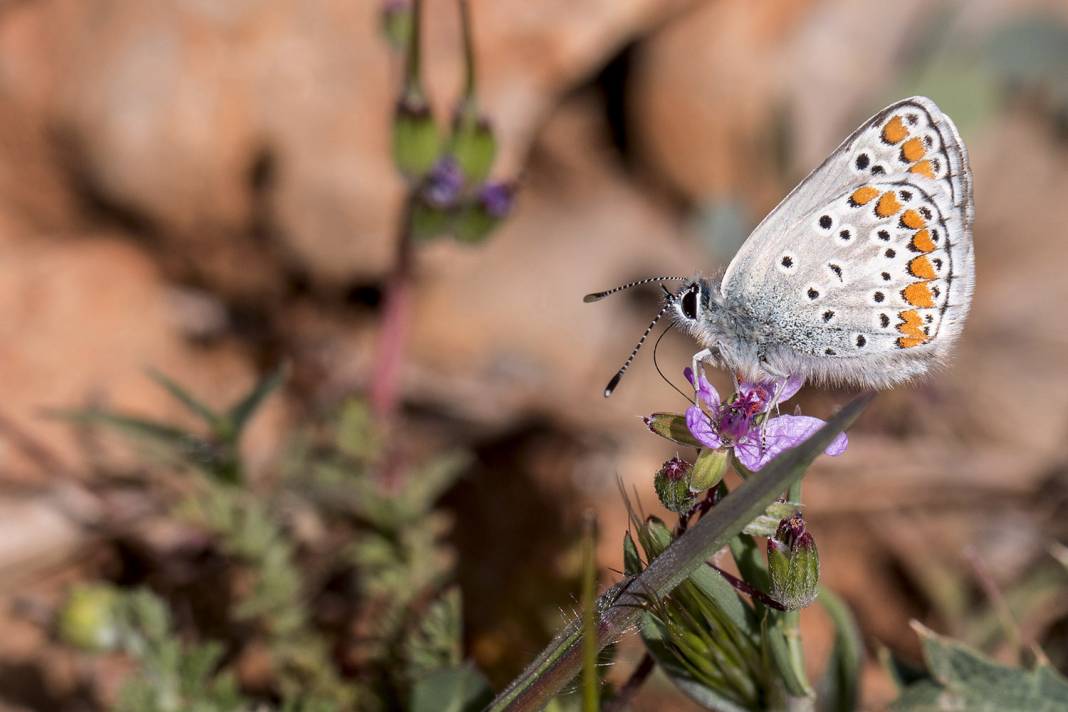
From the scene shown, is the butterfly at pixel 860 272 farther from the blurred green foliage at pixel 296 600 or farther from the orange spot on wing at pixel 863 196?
the blurred green foliage at pixel 296 600

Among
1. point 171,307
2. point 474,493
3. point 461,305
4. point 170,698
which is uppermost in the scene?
point 171,307

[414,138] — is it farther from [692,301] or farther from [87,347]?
[87,347]

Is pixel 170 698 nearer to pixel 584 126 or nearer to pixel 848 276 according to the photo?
pixel 848 276

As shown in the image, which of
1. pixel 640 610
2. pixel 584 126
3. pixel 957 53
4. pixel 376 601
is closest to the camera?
pixel 640 610

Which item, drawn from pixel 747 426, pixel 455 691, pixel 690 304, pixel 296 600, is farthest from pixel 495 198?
pixel 455 691

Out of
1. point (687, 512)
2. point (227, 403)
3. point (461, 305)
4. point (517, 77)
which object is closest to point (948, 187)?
point (687, 512)

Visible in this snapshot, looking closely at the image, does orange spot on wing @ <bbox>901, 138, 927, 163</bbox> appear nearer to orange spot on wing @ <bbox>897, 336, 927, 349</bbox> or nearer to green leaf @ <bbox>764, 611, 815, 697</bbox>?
orange spot on wing @ <bbox>897, 336, 927, 349</bbox>
